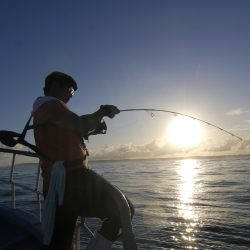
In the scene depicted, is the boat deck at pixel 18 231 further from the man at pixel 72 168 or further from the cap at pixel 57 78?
the cap at pixel 57 78

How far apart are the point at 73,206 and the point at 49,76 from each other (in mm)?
1367

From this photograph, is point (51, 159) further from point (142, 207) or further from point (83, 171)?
point (142, 207)

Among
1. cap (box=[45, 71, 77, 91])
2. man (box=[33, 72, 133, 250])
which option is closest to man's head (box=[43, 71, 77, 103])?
cap (box=[45, 71, 77, 91])

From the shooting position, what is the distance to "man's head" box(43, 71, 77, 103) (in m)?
3.39

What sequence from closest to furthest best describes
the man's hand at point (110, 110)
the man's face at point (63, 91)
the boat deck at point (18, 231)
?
the man's hand at point (110, 110)
the man's face at point (63, 91)
the boat deck at point (18, 231)

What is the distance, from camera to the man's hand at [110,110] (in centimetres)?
315

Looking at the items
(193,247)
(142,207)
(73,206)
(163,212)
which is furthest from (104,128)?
(142,207)

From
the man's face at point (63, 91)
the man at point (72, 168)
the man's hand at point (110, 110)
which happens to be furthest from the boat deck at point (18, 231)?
the man's hand at point (110, 110)

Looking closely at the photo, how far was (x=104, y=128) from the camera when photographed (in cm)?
365

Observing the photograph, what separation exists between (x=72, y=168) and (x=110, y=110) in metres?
0.67

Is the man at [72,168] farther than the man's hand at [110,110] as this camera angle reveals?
No

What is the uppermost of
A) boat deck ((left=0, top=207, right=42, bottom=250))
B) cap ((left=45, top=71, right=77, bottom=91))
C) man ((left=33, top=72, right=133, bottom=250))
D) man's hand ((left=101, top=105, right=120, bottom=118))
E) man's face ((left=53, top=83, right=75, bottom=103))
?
cap ((left=45, top=71, right=77, bottom=91))

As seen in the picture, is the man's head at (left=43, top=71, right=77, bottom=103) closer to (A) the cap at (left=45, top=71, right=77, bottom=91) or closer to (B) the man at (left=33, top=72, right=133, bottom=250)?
(A) the cap at (left=45, top=71, right=77, bottom=91)

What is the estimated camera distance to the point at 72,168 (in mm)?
2945
